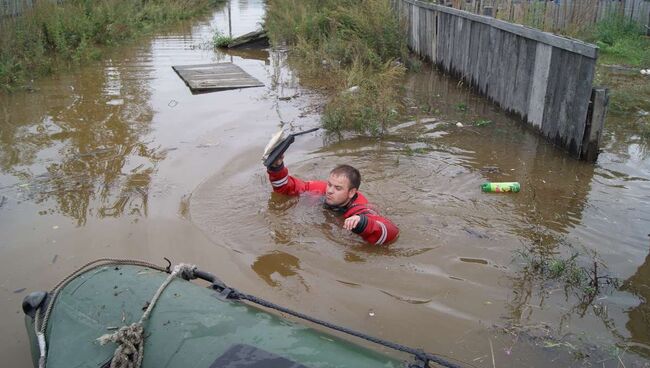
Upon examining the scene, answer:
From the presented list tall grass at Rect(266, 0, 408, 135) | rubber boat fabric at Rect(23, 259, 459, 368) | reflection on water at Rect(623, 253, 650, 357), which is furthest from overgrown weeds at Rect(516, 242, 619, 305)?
tall grass at Rect(266, 0, 408, 135)

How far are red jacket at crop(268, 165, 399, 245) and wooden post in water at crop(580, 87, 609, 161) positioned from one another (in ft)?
9.22

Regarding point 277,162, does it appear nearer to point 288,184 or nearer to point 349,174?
point 288,184

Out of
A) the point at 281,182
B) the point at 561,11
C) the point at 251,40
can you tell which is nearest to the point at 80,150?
the point at 281,182

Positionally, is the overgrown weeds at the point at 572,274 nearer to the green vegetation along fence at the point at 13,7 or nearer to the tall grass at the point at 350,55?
the tall grass at the point at 350,55

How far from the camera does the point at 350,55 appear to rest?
35.9 feet

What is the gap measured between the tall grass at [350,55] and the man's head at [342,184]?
2.52 m

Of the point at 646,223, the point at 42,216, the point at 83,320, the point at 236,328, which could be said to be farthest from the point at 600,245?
the point at 42,216

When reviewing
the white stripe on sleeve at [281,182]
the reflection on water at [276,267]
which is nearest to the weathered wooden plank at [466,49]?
the white stripe on sleeve at [281,182]

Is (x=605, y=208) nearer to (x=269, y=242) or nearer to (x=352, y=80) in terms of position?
(x=269, y=242)

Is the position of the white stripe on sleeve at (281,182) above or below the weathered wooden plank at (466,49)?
below

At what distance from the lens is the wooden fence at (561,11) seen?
11.5 meters

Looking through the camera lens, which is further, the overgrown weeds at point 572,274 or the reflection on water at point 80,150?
the reflection on water at point 80,150

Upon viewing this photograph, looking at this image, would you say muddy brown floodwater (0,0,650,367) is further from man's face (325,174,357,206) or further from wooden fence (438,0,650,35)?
wooden fence (438,0,650,35)

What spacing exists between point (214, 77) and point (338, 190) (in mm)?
6879
